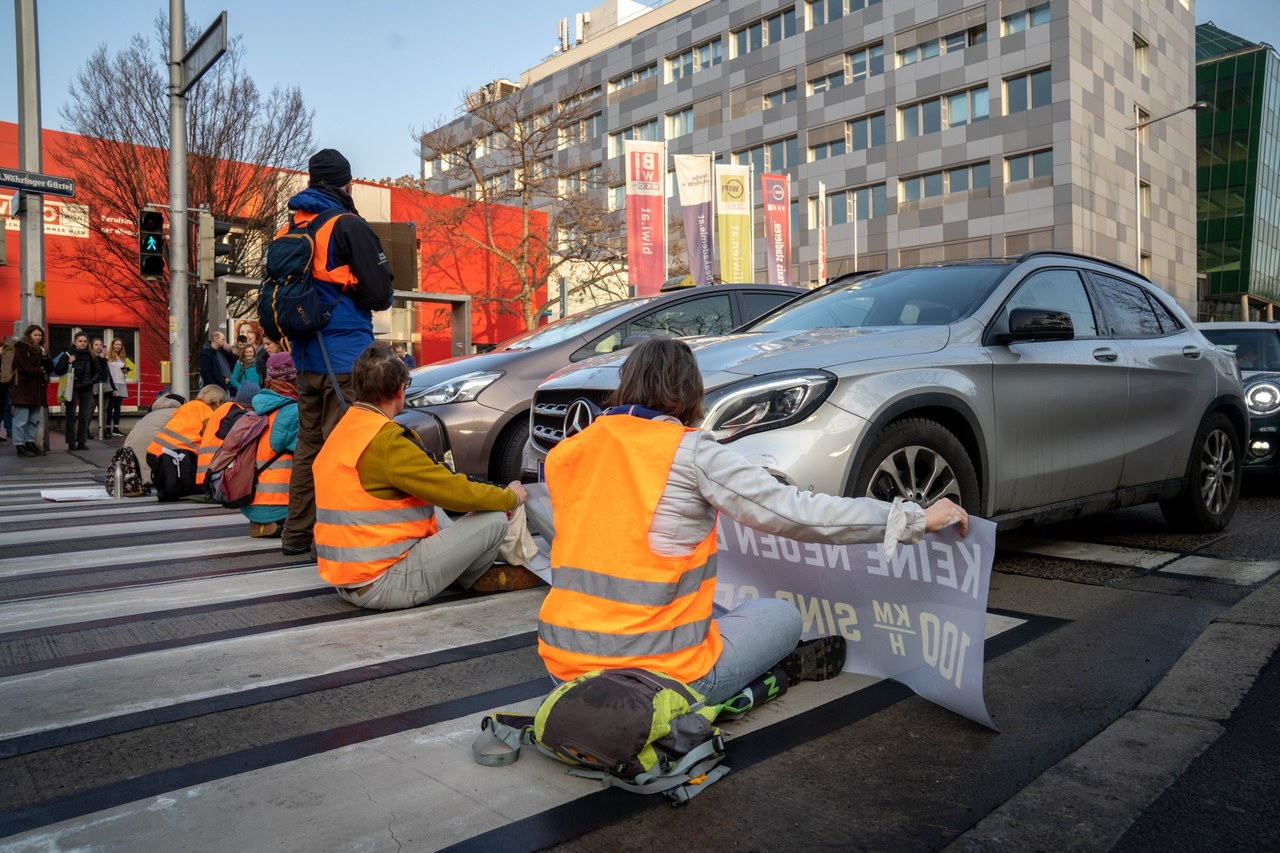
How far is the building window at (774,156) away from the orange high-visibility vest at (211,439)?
143ft

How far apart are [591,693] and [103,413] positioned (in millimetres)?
18600

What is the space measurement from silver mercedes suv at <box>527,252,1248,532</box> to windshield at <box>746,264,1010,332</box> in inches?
0.6

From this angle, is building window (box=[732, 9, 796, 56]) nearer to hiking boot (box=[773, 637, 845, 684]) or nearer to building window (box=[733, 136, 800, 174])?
building window (box=[733, 136, 800, 174])

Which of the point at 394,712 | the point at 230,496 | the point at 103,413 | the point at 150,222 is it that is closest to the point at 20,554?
the point at 230,496

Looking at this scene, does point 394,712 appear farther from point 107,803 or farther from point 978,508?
point 978,508

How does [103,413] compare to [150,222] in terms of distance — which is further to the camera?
[103,413]

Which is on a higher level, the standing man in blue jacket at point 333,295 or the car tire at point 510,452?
the standing man in blue jacket at point 333,295

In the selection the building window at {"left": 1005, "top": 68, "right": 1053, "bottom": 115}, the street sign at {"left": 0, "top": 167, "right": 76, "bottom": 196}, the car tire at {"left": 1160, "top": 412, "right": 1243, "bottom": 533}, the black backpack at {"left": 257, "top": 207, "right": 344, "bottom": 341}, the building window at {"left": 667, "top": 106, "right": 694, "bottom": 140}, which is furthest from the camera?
the building window at {"left": 667, "top": 106, "right": 694, "bottom": 140}

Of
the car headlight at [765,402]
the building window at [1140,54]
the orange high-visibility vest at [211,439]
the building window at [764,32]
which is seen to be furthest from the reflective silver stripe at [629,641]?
the building window at [764,32]

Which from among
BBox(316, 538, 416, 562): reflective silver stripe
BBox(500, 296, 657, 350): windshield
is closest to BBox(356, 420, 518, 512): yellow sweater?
BBox(316, 538, 416, 562): reflective silver stripe

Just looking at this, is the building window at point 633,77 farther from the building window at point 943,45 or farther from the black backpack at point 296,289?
the black backpack at point 296,289

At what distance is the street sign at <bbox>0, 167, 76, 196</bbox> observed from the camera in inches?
537

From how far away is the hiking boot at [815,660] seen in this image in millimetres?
3391

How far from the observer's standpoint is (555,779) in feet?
8.87
